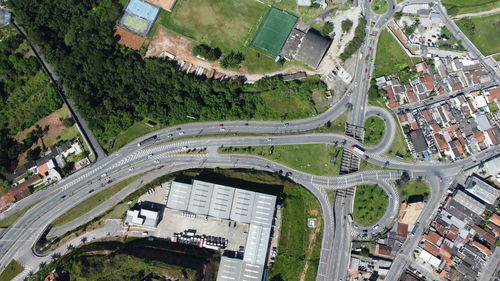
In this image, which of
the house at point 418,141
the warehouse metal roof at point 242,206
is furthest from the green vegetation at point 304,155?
the house at point 418,141

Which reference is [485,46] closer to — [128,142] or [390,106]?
[390,106]

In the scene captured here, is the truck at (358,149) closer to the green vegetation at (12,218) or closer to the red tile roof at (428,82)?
the red tile roof at (428,82)

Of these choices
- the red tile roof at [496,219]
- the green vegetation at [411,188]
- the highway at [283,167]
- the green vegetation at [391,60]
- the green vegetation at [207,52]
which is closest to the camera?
the red tile roof at [496,219]

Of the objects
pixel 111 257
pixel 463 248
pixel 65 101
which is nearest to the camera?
pixel 111 257

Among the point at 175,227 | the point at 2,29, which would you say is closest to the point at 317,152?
the point at 175,227

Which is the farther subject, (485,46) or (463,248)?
(485,46)

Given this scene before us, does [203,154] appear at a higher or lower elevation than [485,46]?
lower

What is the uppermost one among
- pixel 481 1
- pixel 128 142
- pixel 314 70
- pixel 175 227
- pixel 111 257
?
pixel 481 1
